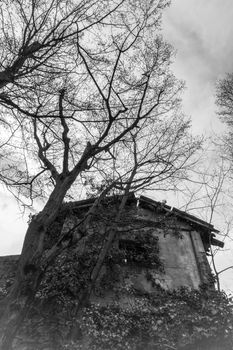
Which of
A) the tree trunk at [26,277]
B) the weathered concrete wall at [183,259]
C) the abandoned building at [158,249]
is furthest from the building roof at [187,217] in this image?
the tree trunk at [26,277]

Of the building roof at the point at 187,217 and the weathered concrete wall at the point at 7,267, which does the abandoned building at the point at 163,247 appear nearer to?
the building roof at the point at 187,217

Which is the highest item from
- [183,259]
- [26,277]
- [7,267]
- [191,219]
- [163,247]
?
[191,219]

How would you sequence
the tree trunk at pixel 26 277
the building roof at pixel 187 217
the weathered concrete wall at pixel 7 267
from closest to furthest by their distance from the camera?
the tree trunk at pixel 26 277
the weathered concrete wall at pixel 7 267
the building roof at pixel 187 217

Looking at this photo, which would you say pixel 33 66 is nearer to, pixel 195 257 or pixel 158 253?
pixel 158 253

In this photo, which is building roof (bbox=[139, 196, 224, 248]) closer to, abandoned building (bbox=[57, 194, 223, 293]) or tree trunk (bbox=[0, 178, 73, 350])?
abandoned building (bbox=[57, 194, 223, 293])

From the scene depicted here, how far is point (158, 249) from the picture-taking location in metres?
13.4

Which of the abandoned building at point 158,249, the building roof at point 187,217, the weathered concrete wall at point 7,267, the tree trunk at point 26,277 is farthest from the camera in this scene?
the building roof at point 187,217

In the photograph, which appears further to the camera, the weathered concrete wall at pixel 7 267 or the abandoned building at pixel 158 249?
the weathered concrete wall at pixel 7 267

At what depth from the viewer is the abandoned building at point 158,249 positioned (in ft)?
41.1

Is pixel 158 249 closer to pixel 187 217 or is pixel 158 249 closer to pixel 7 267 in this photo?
pixel 187 217

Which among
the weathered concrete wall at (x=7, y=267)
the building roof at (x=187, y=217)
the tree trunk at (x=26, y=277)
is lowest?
the tree trunk at (x=26, y=277)

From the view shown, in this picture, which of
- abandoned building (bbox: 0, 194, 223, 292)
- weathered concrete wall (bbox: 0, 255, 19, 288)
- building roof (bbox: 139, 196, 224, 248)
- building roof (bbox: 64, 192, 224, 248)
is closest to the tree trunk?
abandoned building (bbox: 0, 194, 223, 292)

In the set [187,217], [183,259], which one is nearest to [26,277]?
[183,259]

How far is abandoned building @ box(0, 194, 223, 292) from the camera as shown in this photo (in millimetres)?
12516
